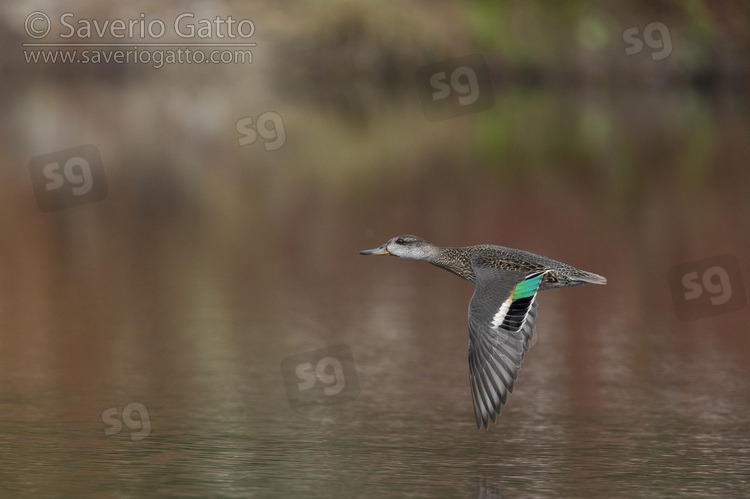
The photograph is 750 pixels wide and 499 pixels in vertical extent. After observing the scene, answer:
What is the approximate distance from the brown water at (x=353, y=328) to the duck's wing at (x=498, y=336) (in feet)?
3.49

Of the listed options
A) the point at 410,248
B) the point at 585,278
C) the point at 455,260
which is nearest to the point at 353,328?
the point at 410,248

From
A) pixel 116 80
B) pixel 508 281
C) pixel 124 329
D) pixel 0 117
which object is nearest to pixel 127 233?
pixel 124 329

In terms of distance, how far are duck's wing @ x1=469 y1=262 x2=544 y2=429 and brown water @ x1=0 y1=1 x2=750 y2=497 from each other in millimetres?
1064

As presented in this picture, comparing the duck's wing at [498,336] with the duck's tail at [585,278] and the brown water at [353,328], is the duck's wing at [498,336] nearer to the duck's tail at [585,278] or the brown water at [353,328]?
the duck's tail at [585,278]

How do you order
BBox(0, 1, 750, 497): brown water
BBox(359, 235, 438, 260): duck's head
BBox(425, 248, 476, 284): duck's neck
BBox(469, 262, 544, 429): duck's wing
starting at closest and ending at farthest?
1. BBox(469, 262, 544, 429): duck's wing
2. BBox(0, 1, 750, 497): brown water
3. BBox(425, 248, 476, 284): duck's neck
4. BBox(359, 235, 438, 260): duck's head

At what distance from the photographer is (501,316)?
1266 centimetres

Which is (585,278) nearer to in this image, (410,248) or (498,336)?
(498,336)

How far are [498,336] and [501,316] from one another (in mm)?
164

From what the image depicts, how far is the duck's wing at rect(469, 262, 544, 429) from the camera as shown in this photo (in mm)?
12414

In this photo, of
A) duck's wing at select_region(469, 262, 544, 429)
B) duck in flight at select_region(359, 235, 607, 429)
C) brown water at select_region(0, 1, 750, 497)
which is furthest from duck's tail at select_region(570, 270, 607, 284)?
brown water at select_region(0, 1, 750, 497)

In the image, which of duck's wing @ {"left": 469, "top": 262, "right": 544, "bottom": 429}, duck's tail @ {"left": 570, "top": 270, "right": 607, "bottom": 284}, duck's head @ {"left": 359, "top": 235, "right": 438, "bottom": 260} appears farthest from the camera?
duck's head @ {"left": 359, "top": 235, "right": 438, "bottom": 260}

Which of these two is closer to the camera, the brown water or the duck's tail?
the duck's tail

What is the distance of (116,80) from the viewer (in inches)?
3231

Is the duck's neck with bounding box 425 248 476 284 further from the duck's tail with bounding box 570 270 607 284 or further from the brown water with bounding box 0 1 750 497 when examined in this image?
the brown water with bounding box 0 1 750 497
